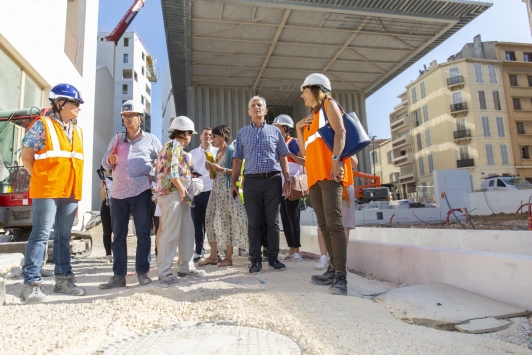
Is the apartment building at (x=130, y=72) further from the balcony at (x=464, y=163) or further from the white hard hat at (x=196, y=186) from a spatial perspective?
the white hard hat at (x=196, y=186)

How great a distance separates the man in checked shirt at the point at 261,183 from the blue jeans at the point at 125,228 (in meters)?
1.03

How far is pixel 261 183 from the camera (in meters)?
3.93

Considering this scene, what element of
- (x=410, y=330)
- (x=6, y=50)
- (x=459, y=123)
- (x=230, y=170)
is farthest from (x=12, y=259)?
(x=459, y=123)

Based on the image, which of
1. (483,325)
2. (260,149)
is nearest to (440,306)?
(483,325)

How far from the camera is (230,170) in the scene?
4.48 meters

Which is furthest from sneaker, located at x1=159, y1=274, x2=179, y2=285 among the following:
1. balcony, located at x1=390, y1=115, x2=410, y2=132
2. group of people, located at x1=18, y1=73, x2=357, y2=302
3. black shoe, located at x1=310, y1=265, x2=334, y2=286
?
balcony, located at x1=390, y1=115, x2=410, y2=132

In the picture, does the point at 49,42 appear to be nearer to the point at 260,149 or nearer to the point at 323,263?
the point at 260,149

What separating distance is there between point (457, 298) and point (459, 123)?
43036 mm

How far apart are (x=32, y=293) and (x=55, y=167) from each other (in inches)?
39.5

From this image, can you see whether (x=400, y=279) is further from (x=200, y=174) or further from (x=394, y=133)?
(x=394, y=133)

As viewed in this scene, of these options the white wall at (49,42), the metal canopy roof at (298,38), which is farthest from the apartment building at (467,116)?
the white wall at (49,42)

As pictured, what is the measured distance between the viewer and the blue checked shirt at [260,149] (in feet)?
13.0

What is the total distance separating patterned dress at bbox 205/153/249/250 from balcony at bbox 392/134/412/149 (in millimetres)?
48722

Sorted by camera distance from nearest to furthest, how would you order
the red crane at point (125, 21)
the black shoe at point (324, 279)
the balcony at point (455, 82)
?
the black shoe at point (324, 279), the red crane at point (125, 21), the balcony at point (455, 82)
